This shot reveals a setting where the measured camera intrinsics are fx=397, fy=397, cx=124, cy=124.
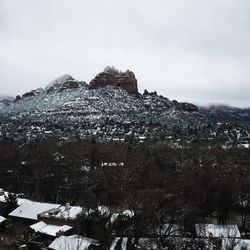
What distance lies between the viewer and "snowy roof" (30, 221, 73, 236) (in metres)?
32.8

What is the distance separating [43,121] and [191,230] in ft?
337

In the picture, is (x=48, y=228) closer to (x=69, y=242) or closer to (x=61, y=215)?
(x=61, y=215)

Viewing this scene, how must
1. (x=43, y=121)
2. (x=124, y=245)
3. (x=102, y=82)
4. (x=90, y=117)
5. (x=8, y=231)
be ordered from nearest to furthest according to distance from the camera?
(x=124, y=245)
(x=8, y=231)
(x=43, y=121)
(x=90, y=117)
(x=102, y=82)

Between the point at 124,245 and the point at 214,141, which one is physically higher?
the point at 214,141

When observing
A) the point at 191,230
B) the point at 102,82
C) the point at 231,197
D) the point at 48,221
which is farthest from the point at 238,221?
the point at 102,82

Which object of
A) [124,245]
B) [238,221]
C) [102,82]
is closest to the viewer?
[124,245]

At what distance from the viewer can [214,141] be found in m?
89.0

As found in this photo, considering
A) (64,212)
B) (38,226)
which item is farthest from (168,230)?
(38,226)

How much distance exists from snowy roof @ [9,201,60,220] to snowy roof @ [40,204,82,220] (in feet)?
3.93

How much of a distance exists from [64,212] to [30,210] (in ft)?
13.2

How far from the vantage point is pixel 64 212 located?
35.9 m

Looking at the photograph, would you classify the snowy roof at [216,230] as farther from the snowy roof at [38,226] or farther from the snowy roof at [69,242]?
the snowy roof at [38,226]

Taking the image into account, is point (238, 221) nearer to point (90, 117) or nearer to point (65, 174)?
point (65, 174)

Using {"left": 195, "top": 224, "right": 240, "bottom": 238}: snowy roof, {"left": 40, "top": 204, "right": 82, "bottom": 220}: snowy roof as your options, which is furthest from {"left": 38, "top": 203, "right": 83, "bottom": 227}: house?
{"left": 195, "top": 224, "right": 240, "bottom": 238}: snowy roof
